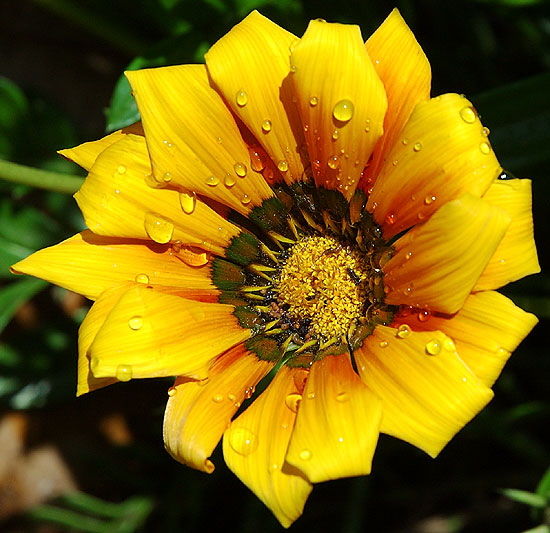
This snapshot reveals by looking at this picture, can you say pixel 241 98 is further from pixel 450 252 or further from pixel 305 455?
pixel 305 455

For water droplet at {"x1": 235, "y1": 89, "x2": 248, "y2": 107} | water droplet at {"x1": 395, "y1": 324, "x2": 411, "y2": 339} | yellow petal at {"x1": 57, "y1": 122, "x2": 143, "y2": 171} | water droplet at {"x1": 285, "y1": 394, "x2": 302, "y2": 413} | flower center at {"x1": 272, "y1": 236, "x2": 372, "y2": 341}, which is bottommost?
flower center at {"x1": 272, "y1": 236, "x2": 372, "y2": 341}

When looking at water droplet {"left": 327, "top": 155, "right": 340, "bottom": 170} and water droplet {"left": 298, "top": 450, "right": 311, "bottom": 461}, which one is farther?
water droplet {"left": 327, "top": 155, "right": 340, "bottom": 170}

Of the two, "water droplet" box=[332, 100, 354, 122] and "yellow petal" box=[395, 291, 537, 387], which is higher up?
"water droplet" box=[332, 100, 354, 122]

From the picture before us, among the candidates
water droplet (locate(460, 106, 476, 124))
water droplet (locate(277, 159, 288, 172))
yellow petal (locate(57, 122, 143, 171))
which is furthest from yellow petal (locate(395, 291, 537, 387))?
yellow petal (locate(57, 122, 143, 171))

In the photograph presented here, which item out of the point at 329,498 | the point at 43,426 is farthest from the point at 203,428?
the point at 43,426

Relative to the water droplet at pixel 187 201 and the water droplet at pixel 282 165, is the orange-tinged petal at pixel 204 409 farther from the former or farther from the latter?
the water droplet at pixel 282 165

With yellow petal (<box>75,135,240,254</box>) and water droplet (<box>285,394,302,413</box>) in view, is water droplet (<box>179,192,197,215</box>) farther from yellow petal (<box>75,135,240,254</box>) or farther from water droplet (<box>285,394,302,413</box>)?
water droplet (<box>285,394,302,413</box>)

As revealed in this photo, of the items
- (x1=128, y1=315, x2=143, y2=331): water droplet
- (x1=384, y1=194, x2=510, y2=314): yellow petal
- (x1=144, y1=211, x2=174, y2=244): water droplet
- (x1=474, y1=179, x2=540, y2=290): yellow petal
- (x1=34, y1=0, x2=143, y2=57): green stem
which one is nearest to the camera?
(x1=384, y1=194, x2=510, y2=314): yellow petal
